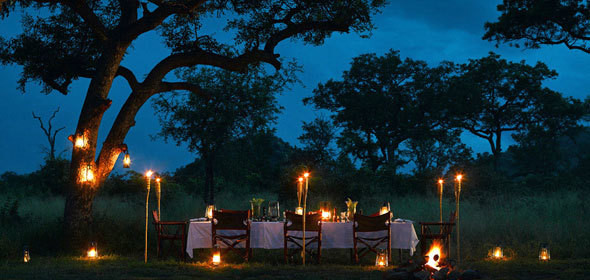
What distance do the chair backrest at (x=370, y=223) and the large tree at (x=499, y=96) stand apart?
67.5 ft

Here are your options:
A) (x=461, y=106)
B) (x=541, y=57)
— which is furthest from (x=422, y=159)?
(x=541, y=57)

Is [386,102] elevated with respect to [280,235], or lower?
elevated

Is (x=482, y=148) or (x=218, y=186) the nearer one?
(x=218, y=186)

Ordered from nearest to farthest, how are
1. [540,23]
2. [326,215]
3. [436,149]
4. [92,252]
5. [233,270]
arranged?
[233,270], [326,215], [92,252], [540,23], [436,149]

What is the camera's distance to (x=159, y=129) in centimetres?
1755

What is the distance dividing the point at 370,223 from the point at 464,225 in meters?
4.09

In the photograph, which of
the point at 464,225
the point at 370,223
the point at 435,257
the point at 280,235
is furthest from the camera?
the point at 464,225

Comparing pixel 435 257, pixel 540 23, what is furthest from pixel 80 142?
pixel 540 23

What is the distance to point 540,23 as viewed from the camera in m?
16.1

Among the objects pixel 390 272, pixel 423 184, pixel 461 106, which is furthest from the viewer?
pixel 461 106

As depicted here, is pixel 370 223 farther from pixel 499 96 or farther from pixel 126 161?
pixel 499 96

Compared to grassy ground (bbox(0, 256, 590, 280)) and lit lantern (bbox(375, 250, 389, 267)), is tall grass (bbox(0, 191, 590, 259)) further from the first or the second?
lit lantern (bbox(375, 250, 389, 267))

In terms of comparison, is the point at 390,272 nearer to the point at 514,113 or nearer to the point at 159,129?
the point at 159,129

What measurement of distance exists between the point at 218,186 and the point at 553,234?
1434 cm
